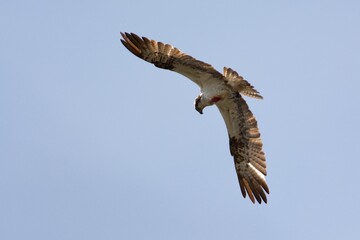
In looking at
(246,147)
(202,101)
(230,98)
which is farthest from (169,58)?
(246,147)

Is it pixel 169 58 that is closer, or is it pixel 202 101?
pixel 169 58

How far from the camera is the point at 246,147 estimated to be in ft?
50.9

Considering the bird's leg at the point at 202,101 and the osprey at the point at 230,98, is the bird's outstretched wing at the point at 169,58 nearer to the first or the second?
the osprey at the point at 230,98

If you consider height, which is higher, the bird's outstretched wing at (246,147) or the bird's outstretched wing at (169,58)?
the bird's outstretched wing at (169,58)

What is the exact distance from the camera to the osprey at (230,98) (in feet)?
46.8

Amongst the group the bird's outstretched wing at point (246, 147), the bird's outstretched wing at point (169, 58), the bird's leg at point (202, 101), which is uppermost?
the bird's outstretched wing at point (169, 58)

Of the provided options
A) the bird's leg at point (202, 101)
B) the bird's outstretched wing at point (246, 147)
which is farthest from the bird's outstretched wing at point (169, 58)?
the bird's outstretched wing at point (246, 147)

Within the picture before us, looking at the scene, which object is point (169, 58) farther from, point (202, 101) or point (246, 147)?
point (246, 147)

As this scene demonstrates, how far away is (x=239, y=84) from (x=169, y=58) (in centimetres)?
147

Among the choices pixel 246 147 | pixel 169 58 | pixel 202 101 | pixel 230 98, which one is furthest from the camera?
A: pixel 246 147

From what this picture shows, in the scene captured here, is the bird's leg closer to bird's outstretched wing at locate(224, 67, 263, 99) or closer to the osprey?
the osprey

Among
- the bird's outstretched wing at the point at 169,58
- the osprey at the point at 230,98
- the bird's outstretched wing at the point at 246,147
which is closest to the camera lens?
the bird's outstretched wing at the point at 169,58

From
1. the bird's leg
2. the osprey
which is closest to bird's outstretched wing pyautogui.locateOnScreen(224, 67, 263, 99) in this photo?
the osprey

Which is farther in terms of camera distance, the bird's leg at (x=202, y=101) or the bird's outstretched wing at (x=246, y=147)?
the bird's outstretched wing at (x=246, y=147)
